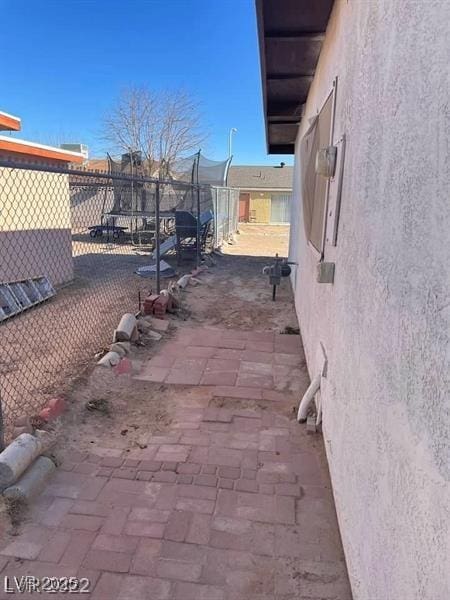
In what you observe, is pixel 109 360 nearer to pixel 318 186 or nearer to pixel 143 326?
pixel 143 326

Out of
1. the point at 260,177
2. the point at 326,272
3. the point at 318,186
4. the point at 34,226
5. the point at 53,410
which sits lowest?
the point at 53,410

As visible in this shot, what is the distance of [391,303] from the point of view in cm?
132

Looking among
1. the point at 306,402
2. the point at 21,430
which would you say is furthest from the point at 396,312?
the point at 21,430

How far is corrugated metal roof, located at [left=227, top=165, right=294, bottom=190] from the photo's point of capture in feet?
98.2

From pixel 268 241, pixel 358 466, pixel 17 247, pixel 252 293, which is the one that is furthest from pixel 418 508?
pixel 268 241

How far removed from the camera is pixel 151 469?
2584 millimetres

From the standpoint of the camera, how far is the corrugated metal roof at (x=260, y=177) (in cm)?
2994

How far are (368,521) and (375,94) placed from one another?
1.67 meters

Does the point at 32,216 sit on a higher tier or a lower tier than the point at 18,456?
higher

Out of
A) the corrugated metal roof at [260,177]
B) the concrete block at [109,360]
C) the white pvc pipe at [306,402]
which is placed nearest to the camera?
the white pvc pipe at [306,402]

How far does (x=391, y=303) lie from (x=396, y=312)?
0.07m

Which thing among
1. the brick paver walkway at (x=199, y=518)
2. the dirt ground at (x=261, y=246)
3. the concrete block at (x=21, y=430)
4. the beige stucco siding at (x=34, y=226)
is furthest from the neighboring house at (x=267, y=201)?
the concrete block at (x=21, y=430)

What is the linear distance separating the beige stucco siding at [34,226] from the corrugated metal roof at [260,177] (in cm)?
2311

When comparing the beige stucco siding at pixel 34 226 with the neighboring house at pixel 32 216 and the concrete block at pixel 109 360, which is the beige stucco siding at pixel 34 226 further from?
the concrete block at pixel 109 360
